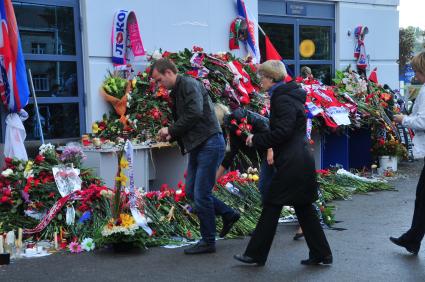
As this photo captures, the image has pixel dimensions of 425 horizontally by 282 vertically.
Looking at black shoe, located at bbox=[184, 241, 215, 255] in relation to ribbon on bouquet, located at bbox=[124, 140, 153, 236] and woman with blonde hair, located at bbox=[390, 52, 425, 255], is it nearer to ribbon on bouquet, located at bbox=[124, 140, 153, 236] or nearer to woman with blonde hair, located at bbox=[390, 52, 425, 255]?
ribbon on bouquet, located at bbox=[124, 140, 153, 236]

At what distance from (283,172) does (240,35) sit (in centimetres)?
628

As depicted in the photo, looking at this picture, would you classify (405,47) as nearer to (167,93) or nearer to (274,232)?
(167,93)

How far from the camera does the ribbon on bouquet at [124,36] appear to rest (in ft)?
29.3

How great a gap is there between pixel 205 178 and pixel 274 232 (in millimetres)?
855

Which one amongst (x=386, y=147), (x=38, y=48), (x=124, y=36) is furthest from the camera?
(x=386, y=147)

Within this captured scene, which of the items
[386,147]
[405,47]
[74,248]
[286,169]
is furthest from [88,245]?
[405,47]

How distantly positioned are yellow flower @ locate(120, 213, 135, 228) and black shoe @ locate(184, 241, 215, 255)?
0.59 metres

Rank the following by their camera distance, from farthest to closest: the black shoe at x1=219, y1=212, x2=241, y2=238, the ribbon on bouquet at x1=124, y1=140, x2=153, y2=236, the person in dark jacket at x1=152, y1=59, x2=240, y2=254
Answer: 1. the black shoe at x1=219, y1=212, x2=241, y2=238
2. the ribbon on bouquet at x1=124, y1=140, x2=153, y2=236
3. the person in dark jacket at x1=152, y1=59, x2=240, y2=254

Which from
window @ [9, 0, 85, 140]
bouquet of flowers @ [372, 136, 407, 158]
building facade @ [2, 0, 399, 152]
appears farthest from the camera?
bouquet of flowers @ [372, 136, 407, 158]

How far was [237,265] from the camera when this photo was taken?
18.1 ft

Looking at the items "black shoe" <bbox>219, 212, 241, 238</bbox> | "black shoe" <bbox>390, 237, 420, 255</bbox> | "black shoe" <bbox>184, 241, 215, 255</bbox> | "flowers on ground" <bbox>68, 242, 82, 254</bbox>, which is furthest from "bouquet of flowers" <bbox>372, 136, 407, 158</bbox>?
"flowers on ground" <bbox>68, 242, 82, 254</bbox>

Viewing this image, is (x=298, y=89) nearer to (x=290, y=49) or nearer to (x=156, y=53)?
(x=156, y=53)

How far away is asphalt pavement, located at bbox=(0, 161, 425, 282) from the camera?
5.21m

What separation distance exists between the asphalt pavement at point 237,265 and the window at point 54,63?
3.08m
